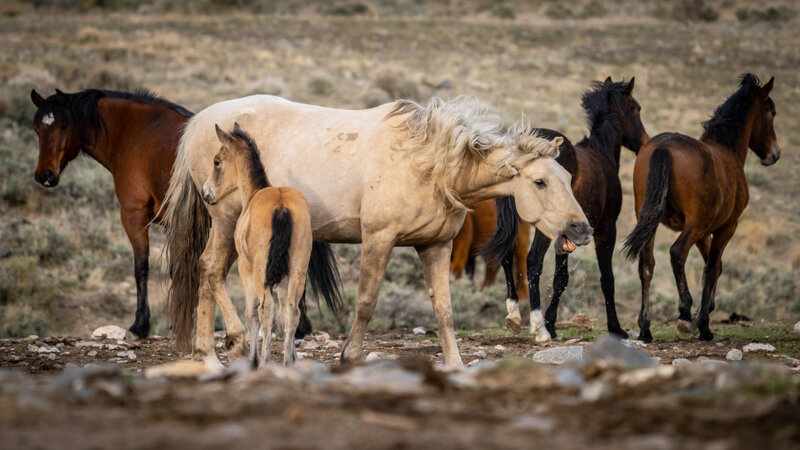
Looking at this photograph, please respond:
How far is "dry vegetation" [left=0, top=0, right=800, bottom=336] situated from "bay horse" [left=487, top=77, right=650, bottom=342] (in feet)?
9.47

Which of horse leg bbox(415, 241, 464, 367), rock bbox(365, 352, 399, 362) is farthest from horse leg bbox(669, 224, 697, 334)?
horse leg bbox(415, 241, 464, 367)

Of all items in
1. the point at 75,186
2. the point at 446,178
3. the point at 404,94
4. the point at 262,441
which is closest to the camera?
the point at 262,441

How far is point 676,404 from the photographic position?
3.97 meters

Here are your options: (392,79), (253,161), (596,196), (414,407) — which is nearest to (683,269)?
(596,196)

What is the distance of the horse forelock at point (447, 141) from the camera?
719cm

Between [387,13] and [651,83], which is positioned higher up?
[387,13]

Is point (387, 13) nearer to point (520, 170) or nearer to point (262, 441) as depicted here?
point (520, 170)

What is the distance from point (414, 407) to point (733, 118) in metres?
9.08

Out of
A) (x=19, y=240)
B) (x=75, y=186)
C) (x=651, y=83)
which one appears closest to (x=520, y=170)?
(x=19, y=240)

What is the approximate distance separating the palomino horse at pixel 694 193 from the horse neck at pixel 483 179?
3359mm

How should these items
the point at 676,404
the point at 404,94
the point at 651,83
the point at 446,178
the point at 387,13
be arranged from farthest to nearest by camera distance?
1. the point at 387,13
2. the point at 651,83
3. the point at 404,94
4. the point at 446,178
5. the point at 676,404

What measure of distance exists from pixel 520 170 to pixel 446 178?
2.02 feet

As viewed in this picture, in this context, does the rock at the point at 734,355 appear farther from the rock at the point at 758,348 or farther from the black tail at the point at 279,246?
the black tail at the point at 279,246

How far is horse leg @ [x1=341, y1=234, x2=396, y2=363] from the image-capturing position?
7.25 m
